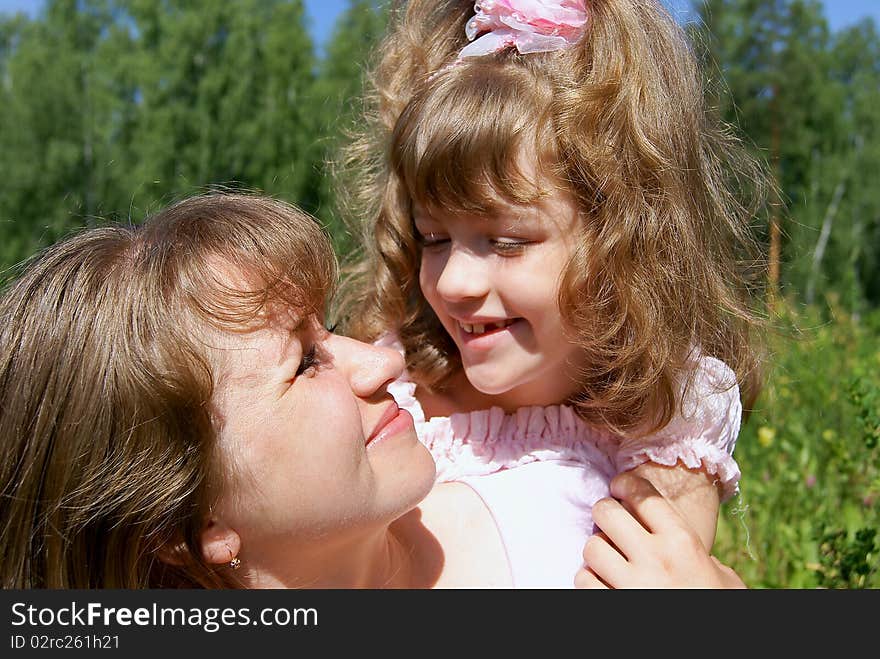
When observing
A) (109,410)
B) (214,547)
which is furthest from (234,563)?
(109,410)

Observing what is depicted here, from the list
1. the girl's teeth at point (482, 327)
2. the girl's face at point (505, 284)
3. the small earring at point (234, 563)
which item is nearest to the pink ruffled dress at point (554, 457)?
the girl's face at point (505, 284)

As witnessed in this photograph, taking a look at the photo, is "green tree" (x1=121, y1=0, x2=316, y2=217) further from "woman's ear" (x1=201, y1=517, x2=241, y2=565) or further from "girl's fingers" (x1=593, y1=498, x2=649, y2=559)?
"woman's ear" (x1=201, y1=517, x2=241, y2=565)

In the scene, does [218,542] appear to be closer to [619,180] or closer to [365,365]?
[365,365]

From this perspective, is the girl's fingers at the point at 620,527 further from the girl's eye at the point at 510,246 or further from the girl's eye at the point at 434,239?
the girl's eye at the point at 434,239

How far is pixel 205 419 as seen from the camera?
59.7 inches

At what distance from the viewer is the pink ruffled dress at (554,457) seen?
1.90 meters

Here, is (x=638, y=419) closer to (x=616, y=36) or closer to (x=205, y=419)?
(x=616, y=36)

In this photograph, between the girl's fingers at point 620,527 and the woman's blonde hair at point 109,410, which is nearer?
the woman's blonde hair at point 109,410

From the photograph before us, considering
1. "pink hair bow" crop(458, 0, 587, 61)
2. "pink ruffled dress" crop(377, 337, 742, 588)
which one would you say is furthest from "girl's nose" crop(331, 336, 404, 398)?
"pink hair bow" crop(458, 0, 587, 61)

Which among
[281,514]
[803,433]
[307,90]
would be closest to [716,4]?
[307,90]

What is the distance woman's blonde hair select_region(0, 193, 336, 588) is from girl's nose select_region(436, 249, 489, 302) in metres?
0.49

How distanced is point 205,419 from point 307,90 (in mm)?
13193

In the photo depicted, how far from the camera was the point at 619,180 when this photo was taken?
6.49 feet

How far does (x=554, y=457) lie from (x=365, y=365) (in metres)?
0.65
